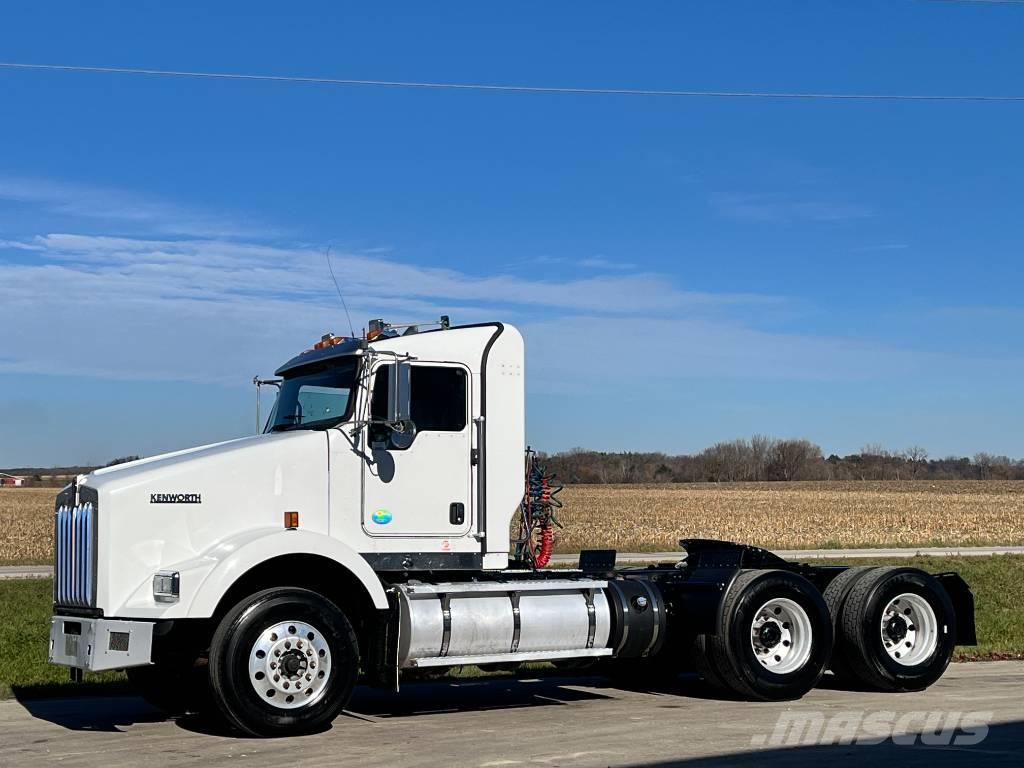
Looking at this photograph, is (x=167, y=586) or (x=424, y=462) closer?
(x=167, y=586)

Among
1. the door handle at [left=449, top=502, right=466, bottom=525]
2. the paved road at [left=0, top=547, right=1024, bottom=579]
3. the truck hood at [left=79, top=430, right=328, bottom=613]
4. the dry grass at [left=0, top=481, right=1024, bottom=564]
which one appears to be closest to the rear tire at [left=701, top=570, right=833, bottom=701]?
the door handle at [left=449, top=502, right=466, bottom=525]

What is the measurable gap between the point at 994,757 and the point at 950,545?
41726 millimetres

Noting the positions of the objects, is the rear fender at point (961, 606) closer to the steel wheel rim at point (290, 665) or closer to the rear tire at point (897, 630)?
the rear tire at point (897, 630)

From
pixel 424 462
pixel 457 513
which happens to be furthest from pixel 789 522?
pixel 424 462

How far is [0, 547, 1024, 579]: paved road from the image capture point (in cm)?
3372

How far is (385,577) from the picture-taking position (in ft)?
37.4

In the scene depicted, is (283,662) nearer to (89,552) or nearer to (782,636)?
(89,552)

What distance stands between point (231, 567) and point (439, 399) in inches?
100.0

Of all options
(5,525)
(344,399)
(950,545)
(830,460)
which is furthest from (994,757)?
(830,460)

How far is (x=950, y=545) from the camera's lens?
48531 millimetres

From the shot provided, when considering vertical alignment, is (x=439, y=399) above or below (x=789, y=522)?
above

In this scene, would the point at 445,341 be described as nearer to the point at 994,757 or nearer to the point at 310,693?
the point at 310,693

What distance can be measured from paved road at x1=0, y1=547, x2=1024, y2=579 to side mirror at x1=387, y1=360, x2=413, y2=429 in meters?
22.5

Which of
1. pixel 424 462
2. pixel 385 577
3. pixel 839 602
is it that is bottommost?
pixel 839 602
